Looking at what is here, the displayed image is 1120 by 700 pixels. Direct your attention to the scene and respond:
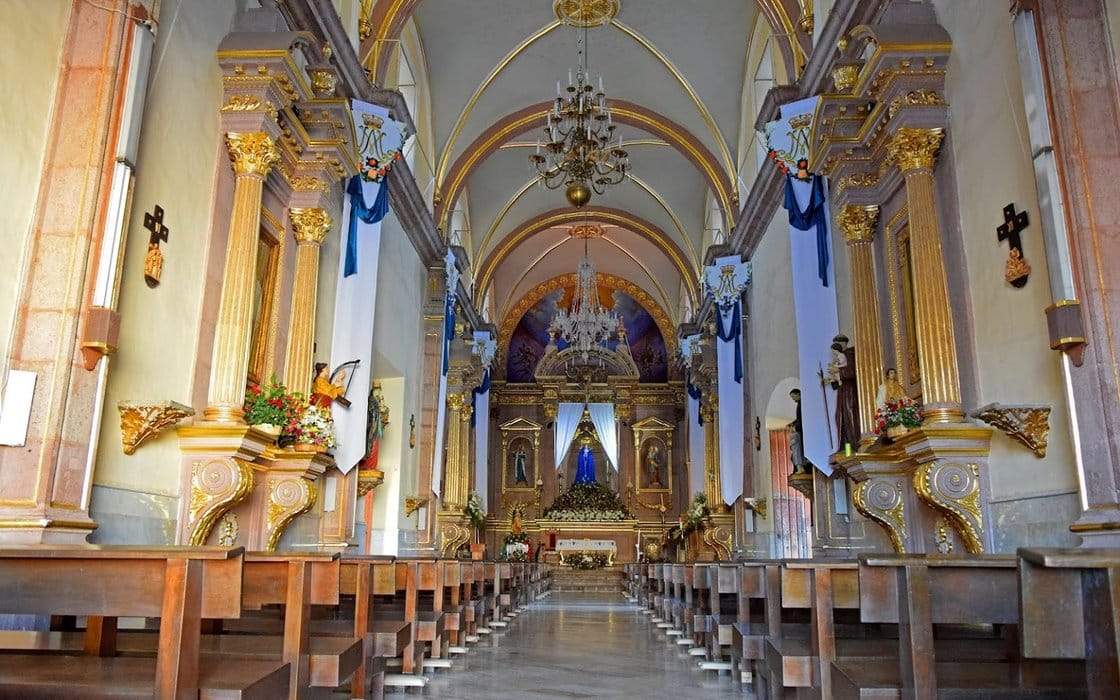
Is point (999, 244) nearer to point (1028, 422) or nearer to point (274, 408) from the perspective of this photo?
point (1028, 422)

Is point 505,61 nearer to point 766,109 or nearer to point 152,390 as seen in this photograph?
point 766,109

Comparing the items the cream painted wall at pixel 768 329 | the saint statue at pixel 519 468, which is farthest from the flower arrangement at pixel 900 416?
the saint statue at pixel 519 468

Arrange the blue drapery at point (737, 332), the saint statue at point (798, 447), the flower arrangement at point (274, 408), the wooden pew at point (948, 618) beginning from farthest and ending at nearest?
the blue drapery at point (737, 332)
the saint statue at point (798, 447)
the flower arrangement at point (274, 408)
the wooden pew at point (948, 618)

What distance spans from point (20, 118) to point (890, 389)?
20.1 feet

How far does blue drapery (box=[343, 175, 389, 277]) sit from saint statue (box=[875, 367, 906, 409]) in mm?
5324

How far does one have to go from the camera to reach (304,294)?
25.6 ft

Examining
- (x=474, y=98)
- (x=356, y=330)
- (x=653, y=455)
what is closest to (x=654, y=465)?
(x=653, y=455)

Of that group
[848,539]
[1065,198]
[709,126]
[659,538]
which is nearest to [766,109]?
[709,126]

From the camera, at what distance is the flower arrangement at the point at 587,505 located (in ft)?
71.9

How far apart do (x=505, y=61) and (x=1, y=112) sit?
10.3m

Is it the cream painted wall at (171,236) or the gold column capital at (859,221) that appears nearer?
the cream painted wall at (171,236)

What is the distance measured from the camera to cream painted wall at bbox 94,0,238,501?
5.08m

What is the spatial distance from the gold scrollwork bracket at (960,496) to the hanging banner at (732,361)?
752 cm

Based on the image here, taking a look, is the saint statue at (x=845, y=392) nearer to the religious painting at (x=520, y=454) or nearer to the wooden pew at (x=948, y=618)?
the wooden pew at (x=948, y=618)
